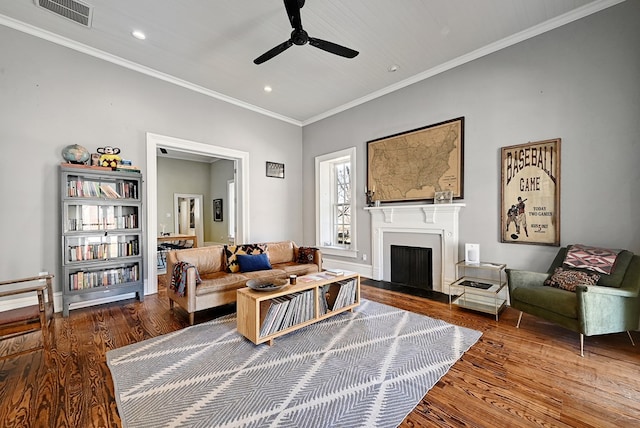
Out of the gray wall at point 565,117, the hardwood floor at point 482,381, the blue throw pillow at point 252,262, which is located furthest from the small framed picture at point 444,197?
the blue throw pillow at point 252,262

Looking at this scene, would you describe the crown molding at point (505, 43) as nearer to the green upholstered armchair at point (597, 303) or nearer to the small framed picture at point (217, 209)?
the green upholstered armchair at point (597, 303)

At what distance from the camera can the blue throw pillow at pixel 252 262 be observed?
358cm

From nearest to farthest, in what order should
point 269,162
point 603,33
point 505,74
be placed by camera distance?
point 603,33
point 505,74
point 269,162

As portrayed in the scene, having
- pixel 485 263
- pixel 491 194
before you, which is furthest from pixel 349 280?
pixel 491 194

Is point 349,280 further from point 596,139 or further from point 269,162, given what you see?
point 269,162

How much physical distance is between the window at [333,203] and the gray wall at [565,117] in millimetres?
1888

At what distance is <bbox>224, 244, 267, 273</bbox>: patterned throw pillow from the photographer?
3.61 metres

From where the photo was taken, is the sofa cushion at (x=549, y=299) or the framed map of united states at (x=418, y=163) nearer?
the sofa cushion at (x=549, y=299)

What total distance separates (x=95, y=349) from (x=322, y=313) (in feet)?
6.80

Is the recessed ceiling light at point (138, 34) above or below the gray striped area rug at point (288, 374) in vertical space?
above

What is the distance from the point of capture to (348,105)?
512 centimetres

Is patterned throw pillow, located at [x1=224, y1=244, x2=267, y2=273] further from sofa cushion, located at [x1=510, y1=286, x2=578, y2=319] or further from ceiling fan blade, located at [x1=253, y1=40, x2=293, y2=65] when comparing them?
sofa cushion, located at [x1=510, y1=286, x2=578, y2=319]

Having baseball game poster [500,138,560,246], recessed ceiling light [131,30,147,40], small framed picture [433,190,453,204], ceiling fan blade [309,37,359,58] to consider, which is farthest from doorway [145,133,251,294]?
baseball game poster [500,138,560,246]

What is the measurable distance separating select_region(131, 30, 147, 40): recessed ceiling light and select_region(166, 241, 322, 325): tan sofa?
262 centimetres
